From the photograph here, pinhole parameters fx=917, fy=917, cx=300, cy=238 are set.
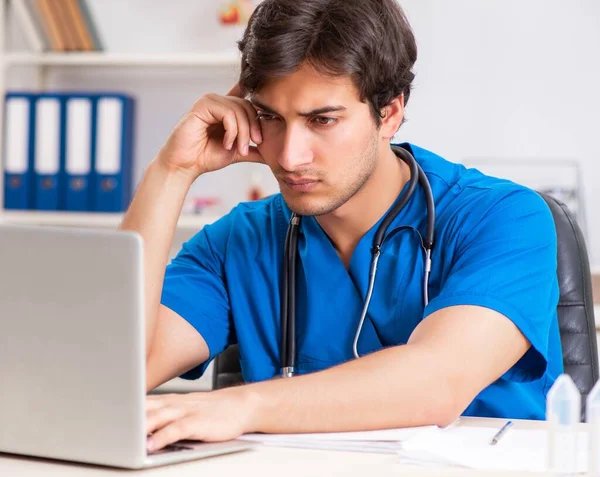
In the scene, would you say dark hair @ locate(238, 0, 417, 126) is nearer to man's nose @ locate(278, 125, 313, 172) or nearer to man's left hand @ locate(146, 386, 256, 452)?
man's nose @ locate(278, 125, 313, 172)

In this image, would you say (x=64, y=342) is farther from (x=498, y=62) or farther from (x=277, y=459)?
(x=498, y=62)

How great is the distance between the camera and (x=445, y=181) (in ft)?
4.99

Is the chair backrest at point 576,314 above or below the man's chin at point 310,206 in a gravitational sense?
below

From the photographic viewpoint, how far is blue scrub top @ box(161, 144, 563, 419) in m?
1.30

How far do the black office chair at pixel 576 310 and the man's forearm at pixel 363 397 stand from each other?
47 centimetres

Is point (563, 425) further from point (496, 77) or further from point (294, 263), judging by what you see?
point (496, 77)

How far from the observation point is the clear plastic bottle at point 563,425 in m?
0.83

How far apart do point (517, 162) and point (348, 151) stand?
1.48 meters

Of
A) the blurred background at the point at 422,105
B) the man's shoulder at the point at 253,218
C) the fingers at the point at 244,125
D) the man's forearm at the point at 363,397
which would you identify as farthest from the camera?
the blurred background at the point at 422,105

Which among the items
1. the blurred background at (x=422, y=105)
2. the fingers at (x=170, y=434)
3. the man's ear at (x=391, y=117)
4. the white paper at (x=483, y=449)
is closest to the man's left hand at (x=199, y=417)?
the fingers at (x=170, y=434)

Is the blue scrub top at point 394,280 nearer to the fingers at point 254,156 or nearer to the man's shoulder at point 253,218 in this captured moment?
the man's shoulder at point 253,218

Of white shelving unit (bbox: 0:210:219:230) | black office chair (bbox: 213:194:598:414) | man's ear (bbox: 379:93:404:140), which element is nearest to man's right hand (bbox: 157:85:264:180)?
man's ear (bbox: 379:93:404:140)

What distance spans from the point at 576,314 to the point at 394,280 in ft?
1.04

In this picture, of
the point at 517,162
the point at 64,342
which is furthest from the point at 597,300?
the point at 64,342
